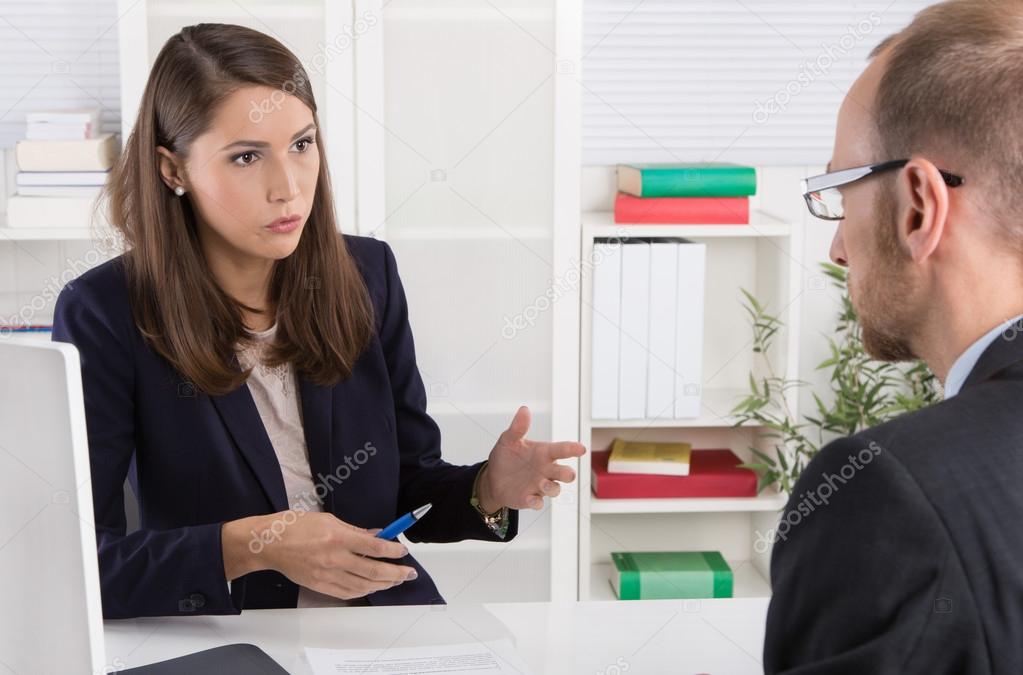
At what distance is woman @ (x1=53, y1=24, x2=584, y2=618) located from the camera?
1.61 meters

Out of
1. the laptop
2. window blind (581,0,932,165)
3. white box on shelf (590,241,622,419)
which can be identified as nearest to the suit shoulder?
the laptop

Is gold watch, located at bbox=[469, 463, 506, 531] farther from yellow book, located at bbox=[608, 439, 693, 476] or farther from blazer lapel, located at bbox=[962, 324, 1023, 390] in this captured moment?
yellow book, located at bbox=[608, 439, 693, 476]

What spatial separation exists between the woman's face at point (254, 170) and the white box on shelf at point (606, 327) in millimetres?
1116

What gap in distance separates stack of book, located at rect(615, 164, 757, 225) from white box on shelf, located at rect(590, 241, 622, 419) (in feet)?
0.36

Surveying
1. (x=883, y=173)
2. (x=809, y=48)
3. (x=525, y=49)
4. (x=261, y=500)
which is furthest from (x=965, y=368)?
(x=809, y=48)

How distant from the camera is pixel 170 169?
1.71m

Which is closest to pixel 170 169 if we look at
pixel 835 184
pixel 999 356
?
pixel 835 184

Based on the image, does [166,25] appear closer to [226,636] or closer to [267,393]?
[267,393]

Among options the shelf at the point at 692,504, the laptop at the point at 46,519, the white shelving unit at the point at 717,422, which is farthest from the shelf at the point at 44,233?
the laptop at the point at 46,519

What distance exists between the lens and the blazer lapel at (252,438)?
1.64m

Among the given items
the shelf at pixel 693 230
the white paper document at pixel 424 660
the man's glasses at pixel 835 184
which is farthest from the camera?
the shelf at pixel 693 230

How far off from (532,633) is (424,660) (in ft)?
0.52

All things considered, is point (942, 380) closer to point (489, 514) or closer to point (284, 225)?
point (489, 514)

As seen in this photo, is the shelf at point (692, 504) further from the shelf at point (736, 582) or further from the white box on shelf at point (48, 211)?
the white box on shelf at point (48, 211)
